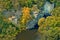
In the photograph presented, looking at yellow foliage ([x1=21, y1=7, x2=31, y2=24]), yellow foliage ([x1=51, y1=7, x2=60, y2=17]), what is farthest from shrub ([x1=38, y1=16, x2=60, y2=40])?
yellow foliage ([x1=21, y1=7, x2=31, y2=24])

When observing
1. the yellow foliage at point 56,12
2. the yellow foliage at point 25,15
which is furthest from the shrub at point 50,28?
the yellow foliage at point 25,15

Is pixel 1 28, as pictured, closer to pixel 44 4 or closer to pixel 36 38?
pixel 36 38

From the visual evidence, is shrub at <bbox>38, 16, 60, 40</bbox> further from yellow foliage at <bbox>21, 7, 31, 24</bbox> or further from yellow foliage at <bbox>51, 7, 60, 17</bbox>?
yellow foliage at <bbox>21, 7, 31, 24</bbox>

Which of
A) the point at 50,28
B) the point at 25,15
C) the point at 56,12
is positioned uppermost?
the point at 56,12

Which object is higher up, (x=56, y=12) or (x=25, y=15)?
(x=56, y=12)

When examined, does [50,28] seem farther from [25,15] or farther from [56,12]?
[25,15]

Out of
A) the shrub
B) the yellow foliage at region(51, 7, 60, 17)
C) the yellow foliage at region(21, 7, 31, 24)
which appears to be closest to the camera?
the shrub

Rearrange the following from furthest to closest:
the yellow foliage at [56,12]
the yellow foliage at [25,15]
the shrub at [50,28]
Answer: the yellow foliage at [25,15] < the yellow foliage at [56,12] < the shrub at [50,28]

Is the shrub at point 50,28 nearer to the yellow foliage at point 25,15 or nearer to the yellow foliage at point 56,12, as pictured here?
the yellow foliage at point 56,12

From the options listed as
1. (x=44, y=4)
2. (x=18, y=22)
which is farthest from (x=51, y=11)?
(x=18, y=22)

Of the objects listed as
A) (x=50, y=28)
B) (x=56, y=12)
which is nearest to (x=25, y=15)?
(x=56, y=12)

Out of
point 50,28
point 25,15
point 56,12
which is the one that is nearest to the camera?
point 50,28
